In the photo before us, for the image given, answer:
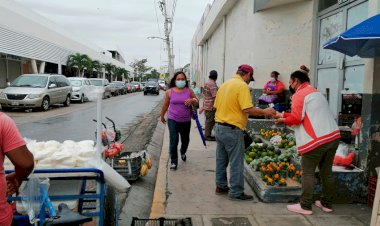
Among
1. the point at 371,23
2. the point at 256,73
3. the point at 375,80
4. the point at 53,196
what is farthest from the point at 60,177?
the point at 256,73

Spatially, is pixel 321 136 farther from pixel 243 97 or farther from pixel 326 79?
pixel 326 79

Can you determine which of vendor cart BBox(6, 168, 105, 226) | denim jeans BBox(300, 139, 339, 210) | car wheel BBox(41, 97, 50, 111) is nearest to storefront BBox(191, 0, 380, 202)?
denim jeans BBox(300, 139, 339, 210)

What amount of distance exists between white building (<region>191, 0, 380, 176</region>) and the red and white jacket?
0.95m

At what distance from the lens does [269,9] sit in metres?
10.4

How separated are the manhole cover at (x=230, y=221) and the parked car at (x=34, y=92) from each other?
582 inches

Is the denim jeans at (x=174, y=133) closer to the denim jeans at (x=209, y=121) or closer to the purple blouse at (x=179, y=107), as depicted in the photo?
the purple blouse at (x=179, y=107)

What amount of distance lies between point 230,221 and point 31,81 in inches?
655

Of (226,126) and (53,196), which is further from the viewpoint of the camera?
(226,126)

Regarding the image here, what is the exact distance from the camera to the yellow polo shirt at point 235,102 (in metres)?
4.91

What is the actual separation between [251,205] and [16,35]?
25.3 metres

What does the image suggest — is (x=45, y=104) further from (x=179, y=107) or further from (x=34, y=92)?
(x=179, y=107)

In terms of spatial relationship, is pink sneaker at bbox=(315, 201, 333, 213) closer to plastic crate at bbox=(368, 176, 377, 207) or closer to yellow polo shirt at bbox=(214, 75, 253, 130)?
plastic crate at bbox=(368, 176, 377, 207)

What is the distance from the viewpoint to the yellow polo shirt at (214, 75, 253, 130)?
16.1 ft

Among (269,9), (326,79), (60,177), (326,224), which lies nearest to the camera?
(60,177)
